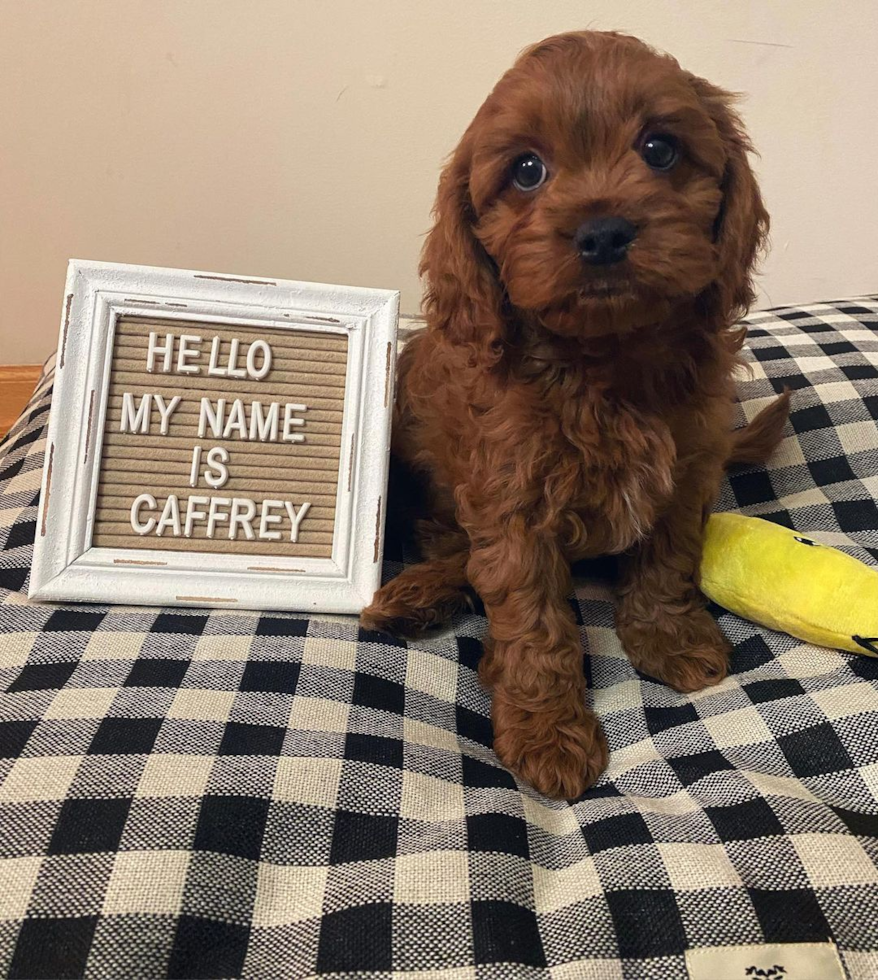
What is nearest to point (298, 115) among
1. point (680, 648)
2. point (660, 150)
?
point (660, 150)

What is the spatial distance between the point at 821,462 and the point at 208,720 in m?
1.42

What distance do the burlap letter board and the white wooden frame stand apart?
2cm

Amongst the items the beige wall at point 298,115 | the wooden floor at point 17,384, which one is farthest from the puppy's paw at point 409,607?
the wooden floor at point 17,384

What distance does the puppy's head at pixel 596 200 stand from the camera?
977 mm

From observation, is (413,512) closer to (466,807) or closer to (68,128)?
(466,807)

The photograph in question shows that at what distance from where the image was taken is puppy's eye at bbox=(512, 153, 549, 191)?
109cm

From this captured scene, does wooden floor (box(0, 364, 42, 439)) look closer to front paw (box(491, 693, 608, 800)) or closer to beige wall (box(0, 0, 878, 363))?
beige wall (box(0, 0, 878, 363))

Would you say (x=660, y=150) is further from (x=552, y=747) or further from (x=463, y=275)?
(x=552, y=747)

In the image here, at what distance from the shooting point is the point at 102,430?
1410mm

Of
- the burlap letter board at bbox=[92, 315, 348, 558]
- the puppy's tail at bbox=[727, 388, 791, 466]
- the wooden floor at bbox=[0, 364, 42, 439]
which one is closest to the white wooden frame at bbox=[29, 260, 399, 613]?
the burlap letter board at bbox=[92, 315, 348, 558]

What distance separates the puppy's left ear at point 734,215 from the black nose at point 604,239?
233 millimetres

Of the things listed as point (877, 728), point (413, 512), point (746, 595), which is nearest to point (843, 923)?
point (877, 728)

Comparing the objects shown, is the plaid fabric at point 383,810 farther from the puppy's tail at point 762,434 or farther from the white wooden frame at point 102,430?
the puppy's tail at point 762,434

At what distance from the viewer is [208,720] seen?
1135 mm
